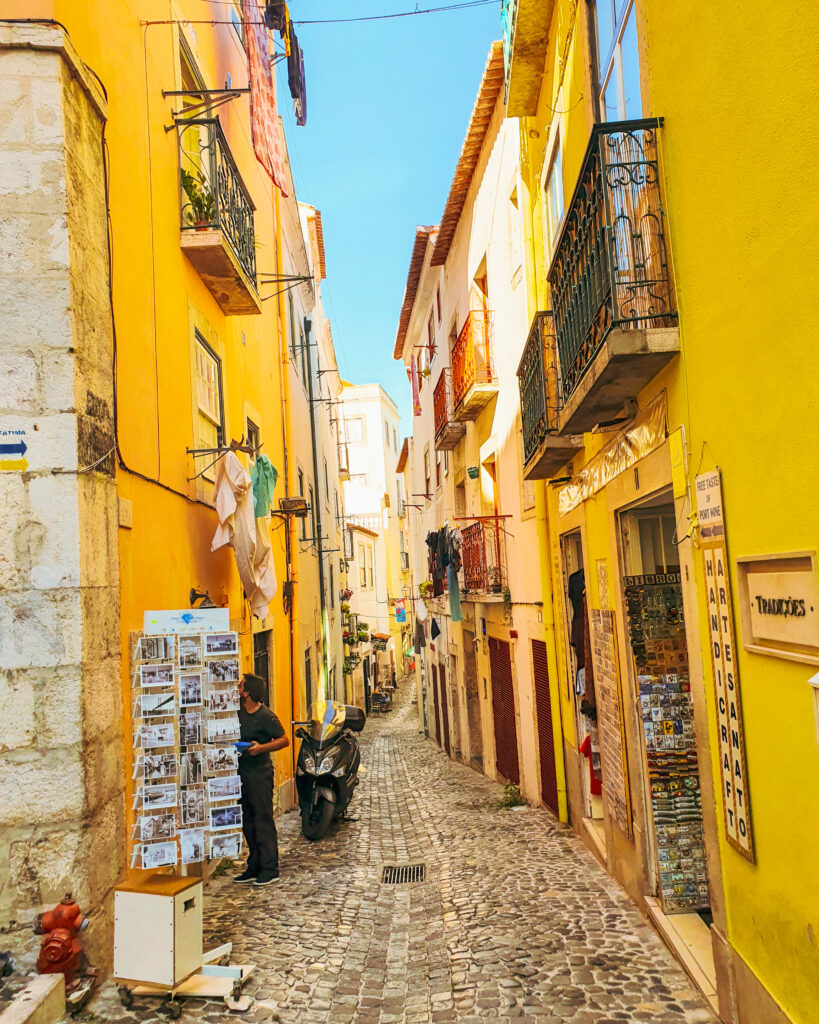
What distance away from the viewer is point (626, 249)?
17.1ft

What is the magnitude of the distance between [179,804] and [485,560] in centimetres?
850

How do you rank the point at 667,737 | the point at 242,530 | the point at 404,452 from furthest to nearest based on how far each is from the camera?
the point at 404,452 → the point at 242,530 → the point at 667,737

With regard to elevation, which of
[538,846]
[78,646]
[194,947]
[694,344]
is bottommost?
[538,846]

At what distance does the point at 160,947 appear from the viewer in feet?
14.5

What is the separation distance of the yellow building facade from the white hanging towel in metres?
2.94

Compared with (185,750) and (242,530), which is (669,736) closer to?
(185,750)

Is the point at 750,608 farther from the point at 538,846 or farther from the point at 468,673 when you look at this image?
the point at 468,673

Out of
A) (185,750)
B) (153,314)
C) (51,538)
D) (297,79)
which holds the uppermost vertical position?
(297,79)

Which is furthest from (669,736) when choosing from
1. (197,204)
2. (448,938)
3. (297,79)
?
(297,79)

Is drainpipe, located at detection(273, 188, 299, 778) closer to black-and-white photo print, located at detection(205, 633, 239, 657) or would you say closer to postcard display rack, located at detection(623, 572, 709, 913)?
black-and-white photo print, located at detection(205, 633, 239, 657)

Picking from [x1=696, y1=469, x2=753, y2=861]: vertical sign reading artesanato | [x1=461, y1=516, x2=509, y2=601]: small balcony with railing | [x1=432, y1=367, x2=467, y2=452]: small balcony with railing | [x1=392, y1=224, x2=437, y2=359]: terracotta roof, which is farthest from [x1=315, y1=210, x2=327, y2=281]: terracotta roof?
[x1=696, y1=469, x2=753, y2=861]: vertical sign reading artesanato

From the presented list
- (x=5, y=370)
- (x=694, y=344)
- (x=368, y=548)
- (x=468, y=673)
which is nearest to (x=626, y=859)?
(x=694, y=344)

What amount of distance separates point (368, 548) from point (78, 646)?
127ft

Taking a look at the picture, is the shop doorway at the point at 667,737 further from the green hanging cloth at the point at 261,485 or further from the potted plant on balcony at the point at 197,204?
the potted plant on balcony at the point at 197,204
